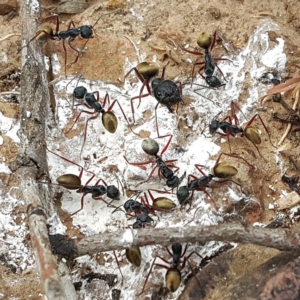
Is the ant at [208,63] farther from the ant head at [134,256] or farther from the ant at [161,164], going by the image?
the ant head at [134,256]

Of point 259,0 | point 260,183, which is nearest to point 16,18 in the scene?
point 259,0

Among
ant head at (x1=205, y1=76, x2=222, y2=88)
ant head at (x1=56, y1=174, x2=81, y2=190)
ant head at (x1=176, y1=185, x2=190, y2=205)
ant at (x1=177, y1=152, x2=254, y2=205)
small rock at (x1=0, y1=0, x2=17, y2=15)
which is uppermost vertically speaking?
small rock at (x1=0, y1=0, x2=17, y2=15)

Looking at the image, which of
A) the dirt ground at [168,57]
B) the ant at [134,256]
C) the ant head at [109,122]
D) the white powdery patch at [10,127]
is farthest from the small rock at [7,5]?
the ant at [134,256]

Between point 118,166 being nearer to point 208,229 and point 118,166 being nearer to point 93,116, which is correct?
point 93,116

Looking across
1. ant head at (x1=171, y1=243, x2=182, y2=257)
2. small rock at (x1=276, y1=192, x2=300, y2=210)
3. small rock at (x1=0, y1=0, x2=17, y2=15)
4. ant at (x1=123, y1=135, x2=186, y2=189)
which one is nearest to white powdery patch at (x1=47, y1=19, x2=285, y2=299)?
ant at (x1=123, y1=135, x2=186, y2=189)

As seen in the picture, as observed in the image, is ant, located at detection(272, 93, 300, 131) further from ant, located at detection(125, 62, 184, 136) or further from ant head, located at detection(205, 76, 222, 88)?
ant, located at detection(125, 62, 184, 136)

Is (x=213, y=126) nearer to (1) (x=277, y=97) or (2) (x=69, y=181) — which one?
(1) (x=277, y=97)
